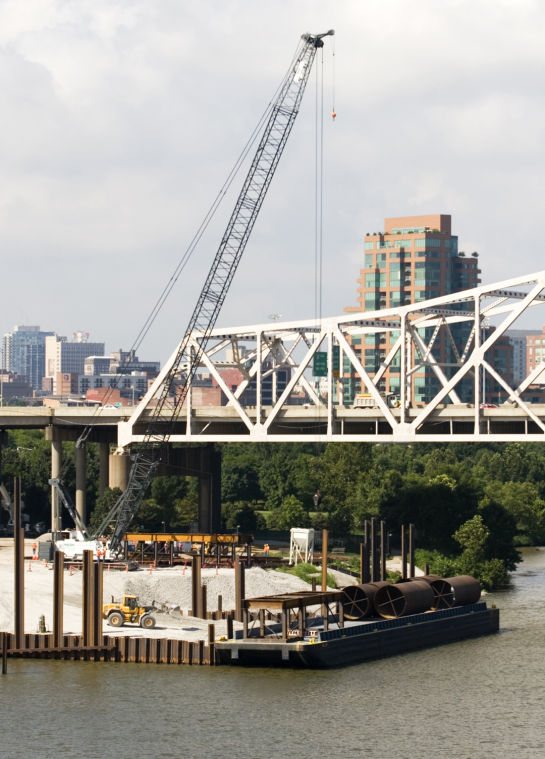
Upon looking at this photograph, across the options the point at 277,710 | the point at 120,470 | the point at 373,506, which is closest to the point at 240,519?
the point at 373,506

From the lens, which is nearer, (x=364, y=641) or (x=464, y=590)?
(x=364, y=641)

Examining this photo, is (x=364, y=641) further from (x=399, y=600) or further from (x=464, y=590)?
(x=464, y=590)

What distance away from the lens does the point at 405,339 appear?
474ft

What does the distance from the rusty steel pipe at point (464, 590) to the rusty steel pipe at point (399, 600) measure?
4.82 meters

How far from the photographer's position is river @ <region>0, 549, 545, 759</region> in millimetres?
68000

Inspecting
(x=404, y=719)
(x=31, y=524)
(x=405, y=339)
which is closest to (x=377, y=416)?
(x=405, y=339)

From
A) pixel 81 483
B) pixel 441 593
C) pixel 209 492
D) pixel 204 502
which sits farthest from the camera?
pixel 204 502

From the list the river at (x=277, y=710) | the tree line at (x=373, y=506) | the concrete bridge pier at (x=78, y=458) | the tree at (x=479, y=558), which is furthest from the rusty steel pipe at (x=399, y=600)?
the concrete bridge pier at (x=78, y=458)

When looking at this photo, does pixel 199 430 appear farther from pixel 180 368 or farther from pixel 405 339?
pixel 405 339

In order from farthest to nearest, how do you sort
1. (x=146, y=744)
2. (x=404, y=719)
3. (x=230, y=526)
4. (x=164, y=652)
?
(x=230, y=526) < (x=164, y=652) < (x=404, y=719) < (x=146, y=744)

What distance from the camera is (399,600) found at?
95812 mm

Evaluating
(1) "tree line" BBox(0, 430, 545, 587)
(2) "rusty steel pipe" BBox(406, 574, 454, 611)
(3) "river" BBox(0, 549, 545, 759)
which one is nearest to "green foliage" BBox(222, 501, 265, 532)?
(1) "tree line" BBox(0, 430, 545, 587)

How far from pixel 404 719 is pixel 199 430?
82760 mm

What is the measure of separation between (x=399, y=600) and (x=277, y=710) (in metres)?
22.5
